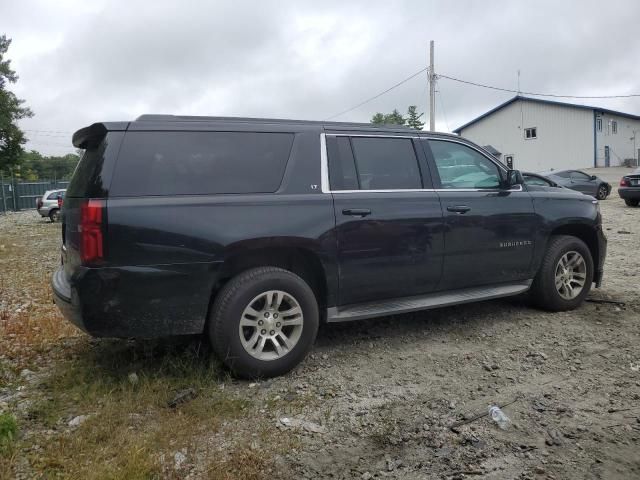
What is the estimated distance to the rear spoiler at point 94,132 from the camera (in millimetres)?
3570

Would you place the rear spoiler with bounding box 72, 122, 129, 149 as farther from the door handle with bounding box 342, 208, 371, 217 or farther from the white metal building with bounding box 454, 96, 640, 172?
the white metal building with bounding box 454, 96, 640, 172

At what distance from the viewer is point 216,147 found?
3.83 metres

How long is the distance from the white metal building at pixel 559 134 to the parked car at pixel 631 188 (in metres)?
20.8

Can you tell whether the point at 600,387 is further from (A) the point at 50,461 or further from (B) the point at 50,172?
(B) the point at 50,172

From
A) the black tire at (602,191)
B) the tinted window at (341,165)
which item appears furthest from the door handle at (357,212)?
the black tire at (602,191)

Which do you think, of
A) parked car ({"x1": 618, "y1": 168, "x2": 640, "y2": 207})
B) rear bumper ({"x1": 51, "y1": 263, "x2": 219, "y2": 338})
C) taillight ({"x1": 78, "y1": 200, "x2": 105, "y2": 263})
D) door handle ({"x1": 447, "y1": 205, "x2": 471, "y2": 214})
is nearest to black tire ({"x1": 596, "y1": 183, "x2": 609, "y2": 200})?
parked car ({"x1": 618, "y1": 168, "x2": 640, "y2": 207})

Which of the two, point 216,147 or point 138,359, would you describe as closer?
point 216,147

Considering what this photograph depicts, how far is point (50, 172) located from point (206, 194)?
96861 mm

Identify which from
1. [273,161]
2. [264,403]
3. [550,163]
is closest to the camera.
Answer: [264,403]

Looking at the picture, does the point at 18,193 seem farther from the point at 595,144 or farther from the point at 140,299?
the point at 595,144

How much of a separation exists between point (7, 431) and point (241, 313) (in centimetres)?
150

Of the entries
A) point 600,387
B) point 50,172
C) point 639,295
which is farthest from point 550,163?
point 50,172

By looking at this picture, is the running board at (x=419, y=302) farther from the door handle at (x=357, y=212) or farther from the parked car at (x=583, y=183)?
the parked car at (x=583, y=183)

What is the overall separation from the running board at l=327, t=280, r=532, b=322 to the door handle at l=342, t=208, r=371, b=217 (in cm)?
71
